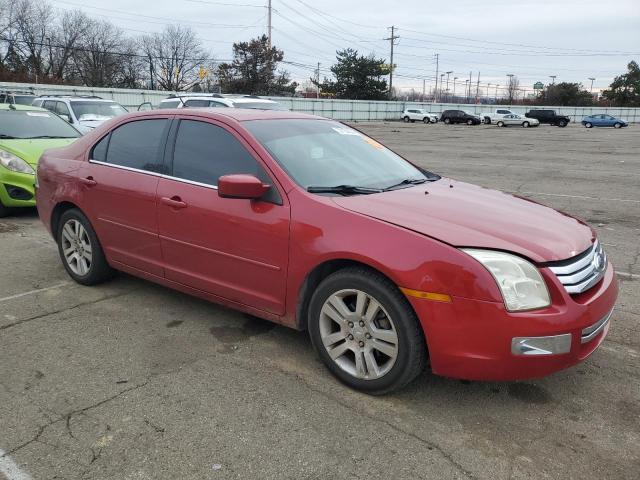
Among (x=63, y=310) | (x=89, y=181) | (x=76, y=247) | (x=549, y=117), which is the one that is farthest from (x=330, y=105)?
(x=63, y=310)

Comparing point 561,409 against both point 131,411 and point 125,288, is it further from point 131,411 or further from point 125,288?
point 125,288

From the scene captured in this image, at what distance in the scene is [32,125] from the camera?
859 cm

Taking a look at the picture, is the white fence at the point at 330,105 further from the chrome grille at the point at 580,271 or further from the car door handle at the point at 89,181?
the chrome grille at the point at 580,271

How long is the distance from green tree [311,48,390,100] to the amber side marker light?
71198 millimetres

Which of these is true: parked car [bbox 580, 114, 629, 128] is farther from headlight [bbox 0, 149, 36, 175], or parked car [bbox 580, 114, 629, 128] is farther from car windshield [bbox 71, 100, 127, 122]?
headlight [bbox 0, 149, 36, 175]

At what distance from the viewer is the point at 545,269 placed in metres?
2.75

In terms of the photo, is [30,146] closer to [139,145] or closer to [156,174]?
[139,145]

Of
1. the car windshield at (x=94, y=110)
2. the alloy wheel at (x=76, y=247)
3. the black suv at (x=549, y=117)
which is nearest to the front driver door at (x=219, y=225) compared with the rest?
the alloy wheel at (x=76, y=247)

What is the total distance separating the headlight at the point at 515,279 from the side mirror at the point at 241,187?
4.28ft

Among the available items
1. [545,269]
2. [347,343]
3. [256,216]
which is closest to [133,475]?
[347,343]

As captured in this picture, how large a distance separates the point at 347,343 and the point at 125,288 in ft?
8.40

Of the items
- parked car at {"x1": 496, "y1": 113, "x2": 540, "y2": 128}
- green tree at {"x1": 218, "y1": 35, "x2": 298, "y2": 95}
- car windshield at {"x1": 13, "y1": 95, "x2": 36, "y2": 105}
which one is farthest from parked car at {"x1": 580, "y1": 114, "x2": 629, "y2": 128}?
car windshield at {"x1": 13, "y1": 95, "x2": 36, "y2": 105}

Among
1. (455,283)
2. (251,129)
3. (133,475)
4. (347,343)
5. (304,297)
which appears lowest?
(133,475)

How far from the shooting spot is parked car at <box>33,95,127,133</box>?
12812mm
